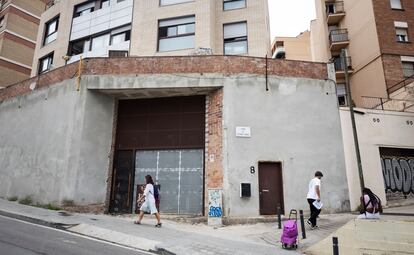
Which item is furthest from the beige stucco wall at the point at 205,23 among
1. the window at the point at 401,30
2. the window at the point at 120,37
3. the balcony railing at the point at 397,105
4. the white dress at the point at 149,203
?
the window at the point at 401,30

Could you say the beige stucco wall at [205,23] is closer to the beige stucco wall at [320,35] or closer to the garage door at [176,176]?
the garage door at [176,176]

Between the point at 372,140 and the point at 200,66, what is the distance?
8.06 metres

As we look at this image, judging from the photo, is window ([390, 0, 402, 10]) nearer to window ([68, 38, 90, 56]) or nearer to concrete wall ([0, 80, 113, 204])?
concrete wall ([0, 80, 113, 204])

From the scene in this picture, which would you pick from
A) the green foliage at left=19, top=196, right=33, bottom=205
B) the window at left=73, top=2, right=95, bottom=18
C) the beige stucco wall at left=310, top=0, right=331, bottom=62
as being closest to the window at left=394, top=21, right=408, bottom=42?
the beige stucco wall at left=310, top=0, right=331, bottom=62

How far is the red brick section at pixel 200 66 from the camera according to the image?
1474 centimetres

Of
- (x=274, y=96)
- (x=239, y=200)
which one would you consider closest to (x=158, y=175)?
(x=239, y=200)

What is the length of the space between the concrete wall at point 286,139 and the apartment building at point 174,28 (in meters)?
4.71

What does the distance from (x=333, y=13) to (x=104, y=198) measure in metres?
24.6

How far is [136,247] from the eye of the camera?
855 cm

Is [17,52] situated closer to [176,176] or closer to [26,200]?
[26,200]

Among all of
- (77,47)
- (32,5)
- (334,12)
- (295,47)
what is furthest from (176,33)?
(295,47)

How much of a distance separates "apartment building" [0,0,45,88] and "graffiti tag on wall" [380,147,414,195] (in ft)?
89.1

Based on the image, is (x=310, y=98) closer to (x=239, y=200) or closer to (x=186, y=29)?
(x=239, y=200)

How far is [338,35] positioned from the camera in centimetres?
2878
